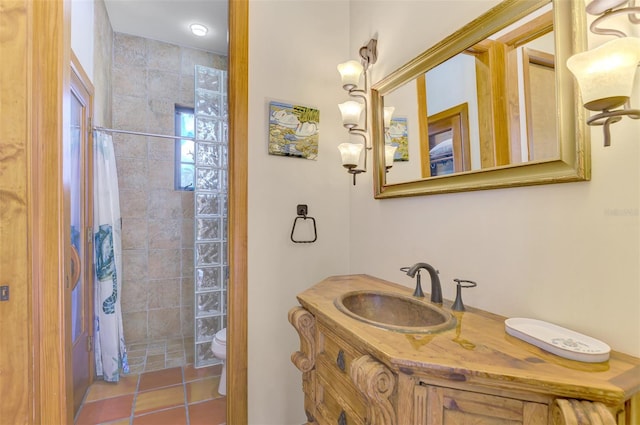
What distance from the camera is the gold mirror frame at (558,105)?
2.55 feet

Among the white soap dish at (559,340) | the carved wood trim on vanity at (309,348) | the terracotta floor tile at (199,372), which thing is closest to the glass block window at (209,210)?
the terracotta floor tile at (199,372)

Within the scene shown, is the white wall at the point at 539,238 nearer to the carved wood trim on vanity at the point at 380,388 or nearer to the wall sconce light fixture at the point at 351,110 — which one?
the wall sconce light fixture at the point at 351,110

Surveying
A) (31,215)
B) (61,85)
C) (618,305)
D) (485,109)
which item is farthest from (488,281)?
(61,85)

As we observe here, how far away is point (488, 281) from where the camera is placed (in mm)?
1005

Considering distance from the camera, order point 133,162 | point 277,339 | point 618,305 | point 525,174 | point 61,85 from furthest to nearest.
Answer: point 133,162
point 277,339
point 61,85
point 525,174
point 618,305

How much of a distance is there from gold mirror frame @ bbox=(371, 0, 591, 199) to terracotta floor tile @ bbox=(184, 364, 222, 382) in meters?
2.12

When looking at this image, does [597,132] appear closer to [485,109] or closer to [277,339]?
[485,109]

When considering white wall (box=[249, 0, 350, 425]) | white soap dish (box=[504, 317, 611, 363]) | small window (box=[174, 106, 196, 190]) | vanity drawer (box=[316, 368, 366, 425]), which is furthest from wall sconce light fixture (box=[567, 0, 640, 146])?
small window (box=[174, 106, 196, 190])

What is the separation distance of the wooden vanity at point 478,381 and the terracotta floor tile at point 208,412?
1.34 metres

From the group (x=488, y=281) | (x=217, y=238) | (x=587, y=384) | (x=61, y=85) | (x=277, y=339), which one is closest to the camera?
(x=587, y=384)

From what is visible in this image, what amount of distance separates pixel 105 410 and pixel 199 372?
63 cm

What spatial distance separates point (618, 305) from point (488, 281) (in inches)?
13.0

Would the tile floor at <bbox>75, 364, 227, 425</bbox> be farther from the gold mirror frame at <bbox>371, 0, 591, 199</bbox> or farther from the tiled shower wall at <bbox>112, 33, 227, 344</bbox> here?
the gold mirror frame at <bbox>371, 0, 591, 199</bbox>

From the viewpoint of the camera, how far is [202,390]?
2068 millimetres
